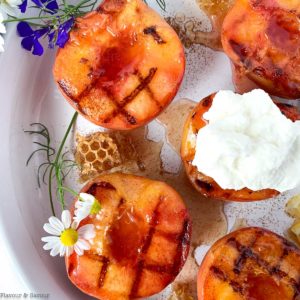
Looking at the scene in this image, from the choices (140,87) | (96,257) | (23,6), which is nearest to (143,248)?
(96,257)

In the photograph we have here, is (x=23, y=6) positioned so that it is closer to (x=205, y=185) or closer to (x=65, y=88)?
(x=65, y=88)

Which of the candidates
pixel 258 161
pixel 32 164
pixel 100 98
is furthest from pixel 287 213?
pixel 32 164

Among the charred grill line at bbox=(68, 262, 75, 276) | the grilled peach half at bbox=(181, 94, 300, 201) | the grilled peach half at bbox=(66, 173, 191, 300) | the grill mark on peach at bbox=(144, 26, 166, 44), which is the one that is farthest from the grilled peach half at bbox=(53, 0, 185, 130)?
the charred grill line at bbox=(68, 262, 75, 276)

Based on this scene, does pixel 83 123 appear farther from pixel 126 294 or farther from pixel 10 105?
pixel 126 294

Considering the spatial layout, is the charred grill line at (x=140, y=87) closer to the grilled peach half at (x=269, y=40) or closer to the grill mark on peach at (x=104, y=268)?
the grilled peach half at (x=269, y=40)

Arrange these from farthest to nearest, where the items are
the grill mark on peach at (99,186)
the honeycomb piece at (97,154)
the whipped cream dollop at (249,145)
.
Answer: the honeycomb piece at (97,154) → the grill mark on peach at (99,186) → the whipped cream dollop at (249,145)

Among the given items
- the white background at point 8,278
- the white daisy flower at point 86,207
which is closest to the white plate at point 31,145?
the white background at point 8,278

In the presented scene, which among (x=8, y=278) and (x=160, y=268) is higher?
(x=160, y=268)
